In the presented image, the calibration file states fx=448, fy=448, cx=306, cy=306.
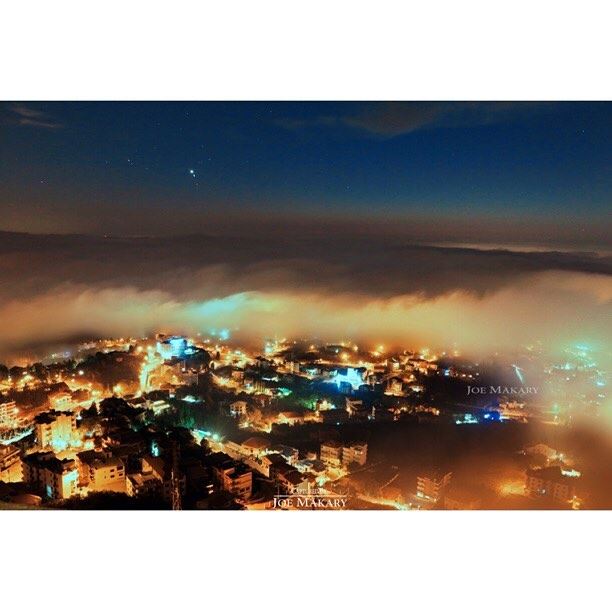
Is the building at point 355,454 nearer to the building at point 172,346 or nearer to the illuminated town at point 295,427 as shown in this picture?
the illuminated town at point 295,427

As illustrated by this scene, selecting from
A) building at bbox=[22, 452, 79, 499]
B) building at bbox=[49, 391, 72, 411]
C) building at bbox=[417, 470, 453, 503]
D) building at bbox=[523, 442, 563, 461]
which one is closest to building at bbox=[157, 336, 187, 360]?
building at bbox=[49, 391, 72, 411]

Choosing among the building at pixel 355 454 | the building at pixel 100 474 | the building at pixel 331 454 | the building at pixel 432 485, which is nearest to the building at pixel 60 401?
the building at pixel 100 474

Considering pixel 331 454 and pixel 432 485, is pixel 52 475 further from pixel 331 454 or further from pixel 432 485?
pixel 432 485

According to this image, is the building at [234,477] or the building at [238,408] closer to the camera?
the building at [234,477]

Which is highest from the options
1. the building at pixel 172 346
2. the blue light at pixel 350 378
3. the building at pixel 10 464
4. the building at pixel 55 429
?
the building at pixel 172 346

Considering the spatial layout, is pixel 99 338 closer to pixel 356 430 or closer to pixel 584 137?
pixel 356 430

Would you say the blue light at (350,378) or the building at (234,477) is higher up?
the blue light at (350,378)

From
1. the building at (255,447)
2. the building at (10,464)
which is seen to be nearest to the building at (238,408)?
the building at (255,447)
